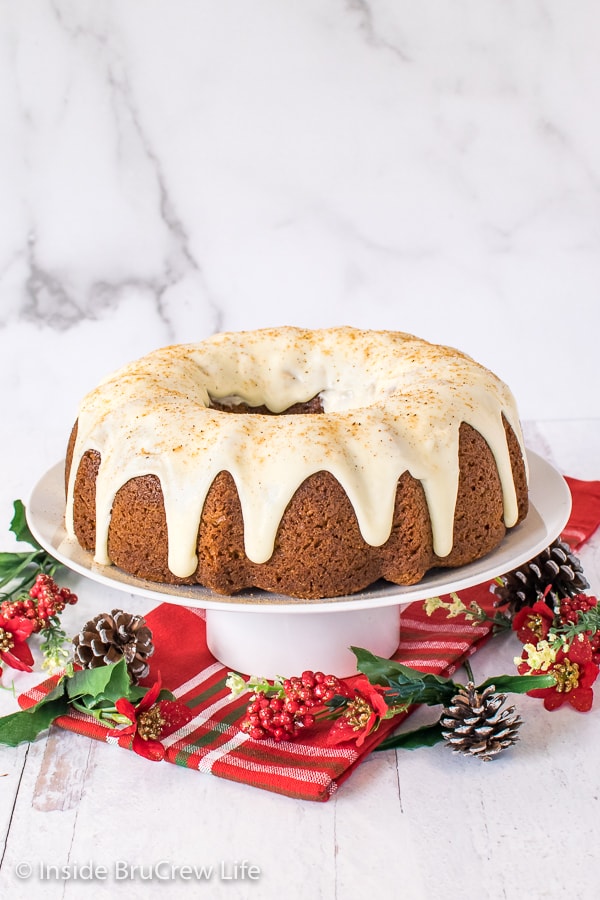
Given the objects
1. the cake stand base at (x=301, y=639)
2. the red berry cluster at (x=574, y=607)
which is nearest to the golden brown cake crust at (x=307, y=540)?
the cake stand base at (x=301, y=639)

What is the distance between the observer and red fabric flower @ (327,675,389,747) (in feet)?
5.75

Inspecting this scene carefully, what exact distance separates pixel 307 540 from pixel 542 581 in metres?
0.59

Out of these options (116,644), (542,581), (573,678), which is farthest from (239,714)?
(542,581)

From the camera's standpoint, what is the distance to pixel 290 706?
1765mm

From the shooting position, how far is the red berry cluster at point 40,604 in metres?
2.09

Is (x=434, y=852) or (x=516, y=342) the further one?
(x=516, y=342)

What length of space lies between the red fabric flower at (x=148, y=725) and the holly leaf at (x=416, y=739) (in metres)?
0.36

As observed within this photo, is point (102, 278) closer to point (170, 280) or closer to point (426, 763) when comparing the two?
point (170, 280)

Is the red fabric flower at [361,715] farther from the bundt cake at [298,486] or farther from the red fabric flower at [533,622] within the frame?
the red fabric flower at [533,622]

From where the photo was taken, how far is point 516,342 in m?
3.65

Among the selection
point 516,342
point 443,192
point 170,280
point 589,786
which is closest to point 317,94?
point 443,192

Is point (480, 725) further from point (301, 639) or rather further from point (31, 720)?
point (31, 720)

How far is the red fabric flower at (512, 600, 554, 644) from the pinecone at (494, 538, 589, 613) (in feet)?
0.31

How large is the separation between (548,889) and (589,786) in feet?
0.79
